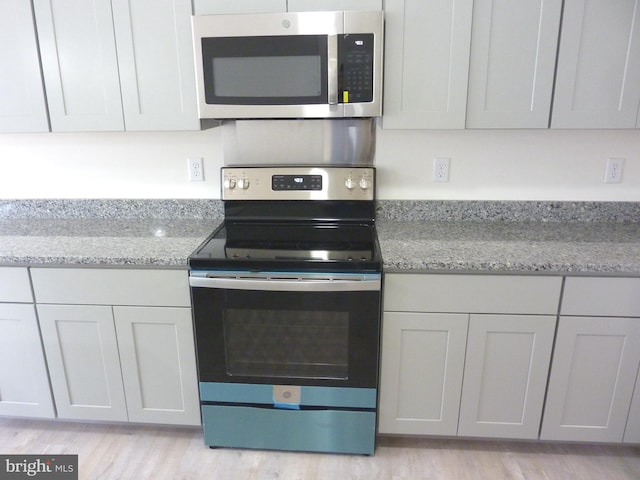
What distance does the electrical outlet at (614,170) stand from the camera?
6.79 ft

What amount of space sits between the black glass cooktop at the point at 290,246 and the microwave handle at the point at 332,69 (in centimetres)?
56

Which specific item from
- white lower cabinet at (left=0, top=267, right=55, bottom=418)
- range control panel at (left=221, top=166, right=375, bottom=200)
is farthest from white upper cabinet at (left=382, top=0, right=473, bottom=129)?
white lower cabinet at (left=0, top=267, right=55, bottom=418)

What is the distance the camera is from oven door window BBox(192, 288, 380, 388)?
1.67 meters

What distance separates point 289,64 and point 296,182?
53cm

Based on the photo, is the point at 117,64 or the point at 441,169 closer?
the point at 117,64

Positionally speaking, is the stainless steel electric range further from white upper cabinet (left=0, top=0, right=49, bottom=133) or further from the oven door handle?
white upper cabinet (left=0, top=0, right=49, bottom=133)

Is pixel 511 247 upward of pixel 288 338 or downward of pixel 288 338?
upward

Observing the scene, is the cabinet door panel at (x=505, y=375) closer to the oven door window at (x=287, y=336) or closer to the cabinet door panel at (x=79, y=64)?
the oven door window at (x=287, y=336)

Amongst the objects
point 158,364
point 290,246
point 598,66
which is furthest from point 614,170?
point 158,364

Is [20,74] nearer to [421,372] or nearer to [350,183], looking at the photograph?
[350,183]

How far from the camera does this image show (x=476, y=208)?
2.13m

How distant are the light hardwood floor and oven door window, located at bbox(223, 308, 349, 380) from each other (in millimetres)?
397

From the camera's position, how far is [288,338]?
5.65ft

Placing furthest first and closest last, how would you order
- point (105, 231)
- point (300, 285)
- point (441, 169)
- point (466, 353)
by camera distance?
point (441, 169) < point (105, 231) < point (466, 353) < point (300, 285)
